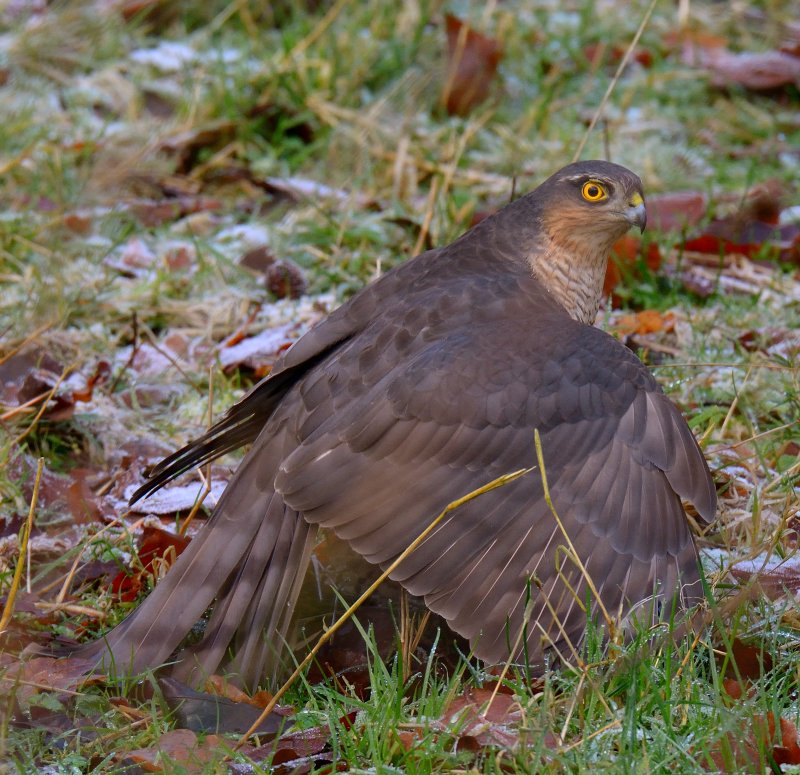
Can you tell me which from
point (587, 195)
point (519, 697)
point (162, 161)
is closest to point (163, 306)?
point (162, 161)

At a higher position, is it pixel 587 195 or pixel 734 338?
pixel 587 195

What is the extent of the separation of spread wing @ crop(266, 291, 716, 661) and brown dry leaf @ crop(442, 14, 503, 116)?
3.38 metres

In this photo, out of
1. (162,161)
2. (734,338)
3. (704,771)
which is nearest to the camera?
(704,771)

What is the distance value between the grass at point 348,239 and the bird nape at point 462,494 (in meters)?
0.16

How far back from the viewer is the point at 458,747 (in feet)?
8.44

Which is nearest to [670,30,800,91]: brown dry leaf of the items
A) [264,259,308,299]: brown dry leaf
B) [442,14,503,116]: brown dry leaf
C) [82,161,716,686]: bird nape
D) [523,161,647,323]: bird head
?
[442,14,503,116]: brown dry leaf

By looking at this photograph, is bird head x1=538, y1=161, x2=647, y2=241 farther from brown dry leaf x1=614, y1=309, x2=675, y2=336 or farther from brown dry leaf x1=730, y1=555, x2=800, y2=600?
brown dry leaf x1=730, y1=555, x2=800, y2=600

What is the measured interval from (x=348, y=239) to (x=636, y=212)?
1.69 metres

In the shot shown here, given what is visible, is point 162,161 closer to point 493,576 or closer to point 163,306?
point 163,306

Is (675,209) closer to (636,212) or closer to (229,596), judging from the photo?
(636,212)

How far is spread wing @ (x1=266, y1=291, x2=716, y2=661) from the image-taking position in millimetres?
2871

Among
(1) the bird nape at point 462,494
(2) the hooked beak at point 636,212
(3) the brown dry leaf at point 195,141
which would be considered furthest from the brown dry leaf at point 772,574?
(3) the brown dry leaf at point 195,141

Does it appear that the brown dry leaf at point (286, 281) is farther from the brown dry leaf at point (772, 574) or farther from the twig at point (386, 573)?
the brown dry leaf at point (772, 574)

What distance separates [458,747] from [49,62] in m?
5.06
